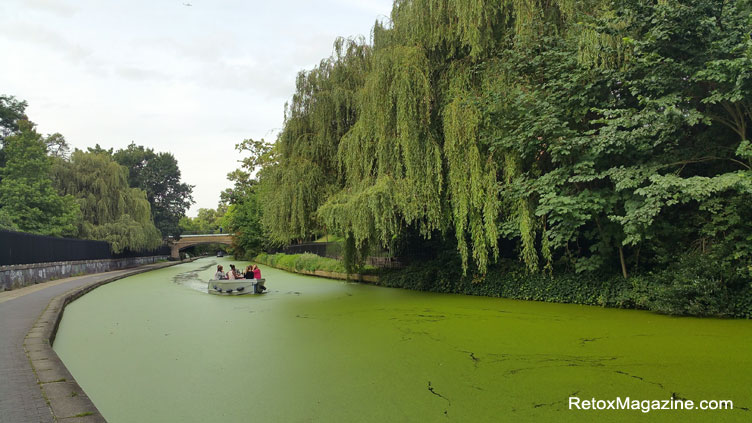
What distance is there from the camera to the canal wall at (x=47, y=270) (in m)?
14.5

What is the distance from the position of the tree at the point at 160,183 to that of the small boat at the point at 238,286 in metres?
49.3

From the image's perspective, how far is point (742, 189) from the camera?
279 inches

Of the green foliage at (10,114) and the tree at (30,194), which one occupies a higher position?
the green foliage at (10,114)

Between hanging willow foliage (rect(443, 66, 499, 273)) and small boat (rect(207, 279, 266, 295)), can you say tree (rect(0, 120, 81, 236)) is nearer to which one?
small boat (rect(207, 279, 266, 295))

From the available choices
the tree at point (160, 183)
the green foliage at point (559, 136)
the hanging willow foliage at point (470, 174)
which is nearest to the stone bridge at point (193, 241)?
the tree at point (160, 183)

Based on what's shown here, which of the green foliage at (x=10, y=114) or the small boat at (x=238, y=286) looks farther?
the green foliage at (x=10, y=114)

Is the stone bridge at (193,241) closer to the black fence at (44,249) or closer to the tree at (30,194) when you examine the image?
the black fence at (44,249)

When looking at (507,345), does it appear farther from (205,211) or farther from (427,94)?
(205,211)

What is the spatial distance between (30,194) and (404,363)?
26.2 meters

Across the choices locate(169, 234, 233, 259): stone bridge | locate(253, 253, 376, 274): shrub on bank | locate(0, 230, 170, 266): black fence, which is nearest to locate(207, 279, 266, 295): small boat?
locate(253, 253, 376, 274): shrub on bank

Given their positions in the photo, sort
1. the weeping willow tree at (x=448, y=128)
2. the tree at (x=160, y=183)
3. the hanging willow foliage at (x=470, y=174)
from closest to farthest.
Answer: the weeping willow tree at (x=448, y=128) < the hanging willow foliage at (x=470, y=174) < the tree at (x=160, y=183)

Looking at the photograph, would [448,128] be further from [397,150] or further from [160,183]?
[160,183]

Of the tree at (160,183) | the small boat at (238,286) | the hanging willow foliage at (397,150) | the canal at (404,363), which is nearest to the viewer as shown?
the canal at (404,363)

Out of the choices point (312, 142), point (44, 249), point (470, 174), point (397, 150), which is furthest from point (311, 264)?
point (470, 174)
